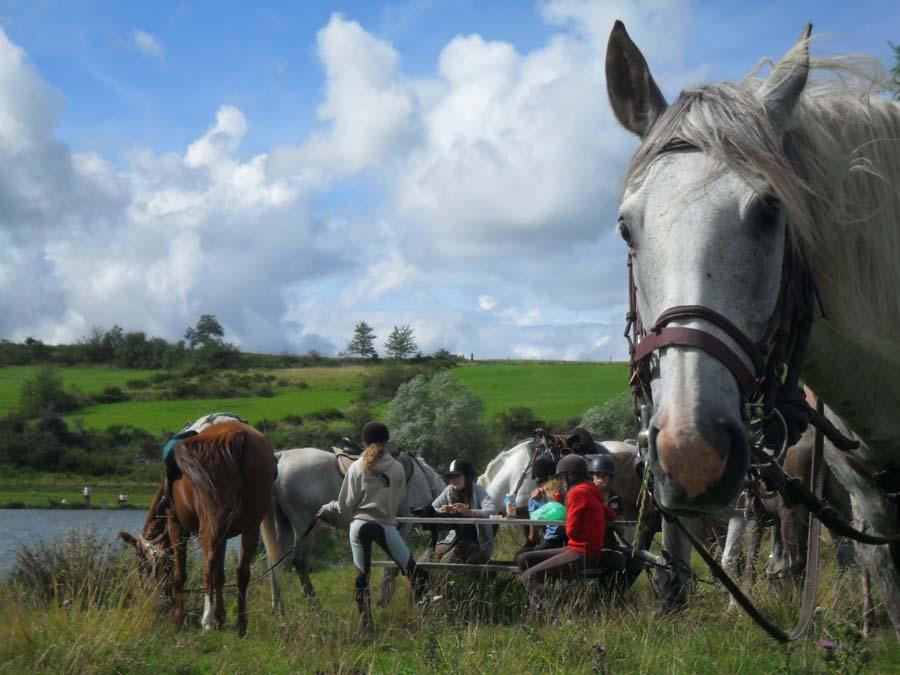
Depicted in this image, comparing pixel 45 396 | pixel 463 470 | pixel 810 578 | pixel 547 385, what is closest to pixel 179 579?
pixel 463 470

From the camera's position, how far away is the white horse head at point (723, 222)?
1918 mm

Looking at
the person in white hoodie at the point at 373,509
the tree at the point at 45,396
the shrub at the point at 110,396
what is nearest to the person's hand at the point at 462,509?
the person in white hoodie at the point at 373,509

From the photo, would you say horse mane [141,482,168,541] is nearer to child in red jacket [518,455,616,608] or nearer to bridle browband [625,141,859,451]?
child in red jacket [518,455,616,608]

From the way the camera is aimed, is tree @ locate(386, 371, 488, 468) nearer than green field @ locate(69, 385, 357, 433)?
Yes

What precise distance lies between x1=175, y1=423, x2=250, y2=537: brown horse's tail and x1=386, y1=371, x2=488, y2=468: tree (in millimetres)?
26513

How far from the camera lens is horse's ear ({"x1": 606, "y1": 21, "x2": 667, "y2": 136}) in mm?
2613

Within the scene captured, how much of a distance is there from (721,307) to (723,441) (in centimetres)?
37

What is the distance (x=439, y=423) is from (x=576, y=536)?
93.6 ft

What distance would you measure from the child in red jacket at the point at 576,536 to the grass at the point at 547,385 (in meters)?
39.2

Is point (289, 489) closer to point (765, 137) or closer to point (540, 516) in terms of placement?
point (540, 516)

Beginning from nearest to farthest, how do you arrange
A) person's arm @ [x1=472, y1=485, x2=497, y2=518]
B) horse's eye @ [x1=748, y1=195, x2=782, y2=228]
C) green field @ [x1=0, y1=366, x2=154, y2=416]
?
horse's eye @ [x1=748, y1=195, x2=782, y2=228]
person's arm @ [x1=472, y1=485, x2=497, y2=518]
green field @ [x1=0, y1=366, x2=154, y2=416]

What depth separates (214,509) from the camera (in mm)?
7262

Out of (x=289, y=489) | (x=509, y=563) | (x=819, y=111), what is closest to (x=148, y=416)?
(x=289, y=489)

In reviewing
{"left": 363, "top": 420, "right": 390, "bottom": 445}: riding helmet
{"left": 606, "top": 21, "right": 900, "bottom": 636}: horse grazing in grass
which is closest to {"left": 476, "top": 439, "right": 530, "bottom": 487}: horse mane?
{"left": 363, "top": 420, "right": 390, "bottom": 445}: riding helmet
